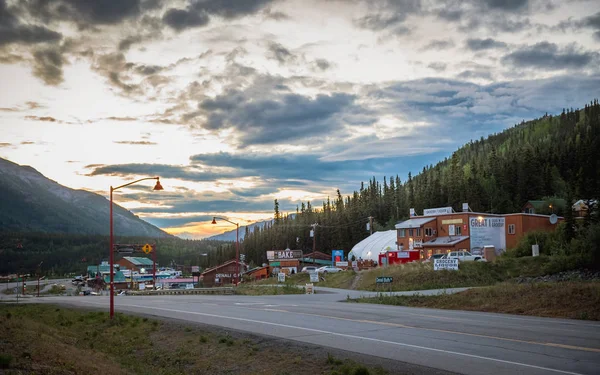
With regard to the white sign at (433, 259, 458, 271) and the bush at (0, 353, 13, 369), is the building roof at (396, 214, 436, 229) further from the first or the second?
the bush at (0, 353, 13, 369)

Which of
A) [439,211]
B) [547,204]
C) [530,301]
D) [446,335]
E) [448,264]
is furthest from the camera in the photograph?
[547,204]

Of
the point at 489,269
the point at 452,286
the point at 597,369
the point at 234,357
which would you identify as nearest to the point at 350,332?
the point at 234,357

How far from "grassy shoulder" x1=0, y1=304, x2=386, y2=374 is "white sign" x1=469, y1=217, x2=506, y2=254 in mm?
60136

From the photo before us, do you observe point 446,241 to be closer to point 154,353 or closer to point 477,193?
point 477,193

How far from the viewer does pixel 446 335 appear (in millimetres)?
19562

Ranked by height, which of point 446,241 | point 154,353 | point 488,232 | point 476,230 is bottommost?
point 154,353

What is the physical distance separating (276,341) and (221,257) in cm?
17796

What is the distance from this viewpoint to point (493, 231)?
7738 centimetres

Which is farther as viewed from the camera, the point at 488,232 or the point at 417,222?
the point at 417,222

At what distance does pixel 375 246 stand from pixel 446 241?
2852cm

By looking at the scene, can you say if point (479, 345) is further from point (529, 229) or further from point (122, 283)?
point (122, 283)

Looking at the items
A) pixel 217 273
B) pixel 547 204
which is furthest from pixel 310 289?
pixel 217 273

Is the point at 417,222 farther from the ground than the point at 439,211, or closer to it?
closer to it

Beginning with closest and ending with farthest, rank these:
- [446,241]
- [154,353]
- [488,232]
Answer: [154,353] → [488,232] → [446,241]
